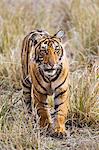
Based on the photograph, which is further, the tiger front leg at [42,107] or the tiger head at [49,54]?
the tiger front leg at [42,107]

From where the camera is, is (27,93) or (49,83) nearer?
(49,83)

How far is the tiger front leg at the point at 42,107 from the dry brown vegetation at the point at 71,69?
120 mm

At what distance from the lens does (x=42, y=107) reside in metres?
5.00

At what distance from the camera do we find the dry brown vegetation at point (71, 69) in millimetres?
4672

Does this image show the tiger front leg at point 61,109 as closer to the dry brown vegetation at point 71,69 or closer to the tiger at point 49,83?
the tiger at point 49,83

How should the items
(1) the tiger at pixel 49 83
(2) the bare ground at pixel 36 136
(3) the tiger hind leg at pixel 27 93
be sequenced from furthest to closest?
(3) the tiger hind leg at pixel 27 93 < (1) the tiger at pixel 49 83 < (2) the bare ground at pixel 36 136

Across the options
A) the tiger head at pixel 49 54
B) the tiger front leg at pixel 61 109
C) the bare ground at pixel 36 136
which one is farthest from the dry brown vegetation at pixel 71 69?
the tiger head at pixel 49 54

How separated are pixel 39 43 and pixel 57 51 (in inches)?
7.7

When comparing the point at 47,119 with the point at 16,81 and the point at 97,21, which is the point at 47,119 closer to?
the point at 16,81

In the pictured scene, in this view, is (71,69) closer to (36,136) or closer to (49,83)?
(49,83)

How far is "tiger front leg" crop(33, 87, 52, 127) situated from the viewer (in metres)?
4.99

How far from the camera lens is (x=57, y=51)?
479cm

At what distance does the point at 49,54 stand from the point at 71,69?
78.7 inches

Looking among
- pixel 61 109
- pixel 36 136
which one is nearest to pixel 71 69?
pixel 61 109
